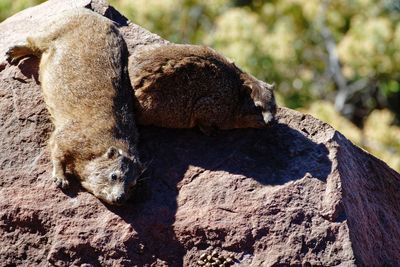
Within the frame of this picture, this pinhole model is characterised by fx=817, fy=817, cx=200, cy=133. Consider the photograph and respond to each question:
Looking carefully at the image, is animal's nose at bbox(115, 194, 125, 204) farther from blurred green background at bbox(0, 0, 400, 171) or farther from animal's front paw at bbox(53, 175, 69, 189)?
blurred green background at bbox(0, 0, 400, 171)

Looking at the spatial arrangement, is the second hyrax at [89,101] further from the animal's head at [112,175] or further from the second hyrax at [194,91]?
the second hyrax at [194,91]

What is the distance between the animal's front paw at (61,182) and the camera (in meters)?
7.52

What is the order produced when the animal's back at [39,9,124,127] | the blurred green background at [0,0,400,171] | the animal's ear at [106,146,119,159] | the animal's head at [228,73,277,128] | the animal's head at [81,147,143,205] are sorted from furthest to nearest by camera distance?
the blurred green background at [0,0,400,171] → the animal's head at [228,73,277,128] → the animal's back at [39,9,124,127] → the animal's ear at [106,146,119,159] → the animal's head at [81,147,143,205]

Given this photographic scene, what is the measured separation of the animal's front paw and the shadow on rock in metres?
0.51

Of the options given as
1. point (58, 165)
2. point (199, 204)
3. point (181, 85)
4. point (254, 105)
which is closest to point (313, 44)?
point (254, 105)

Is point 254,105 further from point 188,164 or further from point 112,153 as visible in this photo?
point 112,153

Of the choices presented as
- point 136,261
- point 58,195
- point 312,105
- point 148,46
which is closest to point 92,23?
point 148,46

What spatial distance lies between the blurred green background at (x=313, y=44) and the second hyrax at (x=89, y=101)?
472 cm

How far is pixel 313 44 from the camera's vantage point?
15.9 m

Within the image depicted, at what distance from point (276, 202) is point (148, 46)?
2237mm

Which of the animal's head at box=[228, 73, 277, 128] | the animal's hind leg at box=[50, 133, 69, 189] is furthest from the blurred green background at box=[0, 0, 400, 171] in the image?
the animal's hind leg at box=[50, 133, 69, 189]

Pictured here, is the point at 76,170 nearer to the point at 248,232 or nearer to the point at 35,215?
the point at 35,215

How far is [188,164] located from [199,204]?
1.63ft

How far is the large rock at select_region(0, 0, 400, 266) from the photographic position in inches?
289
